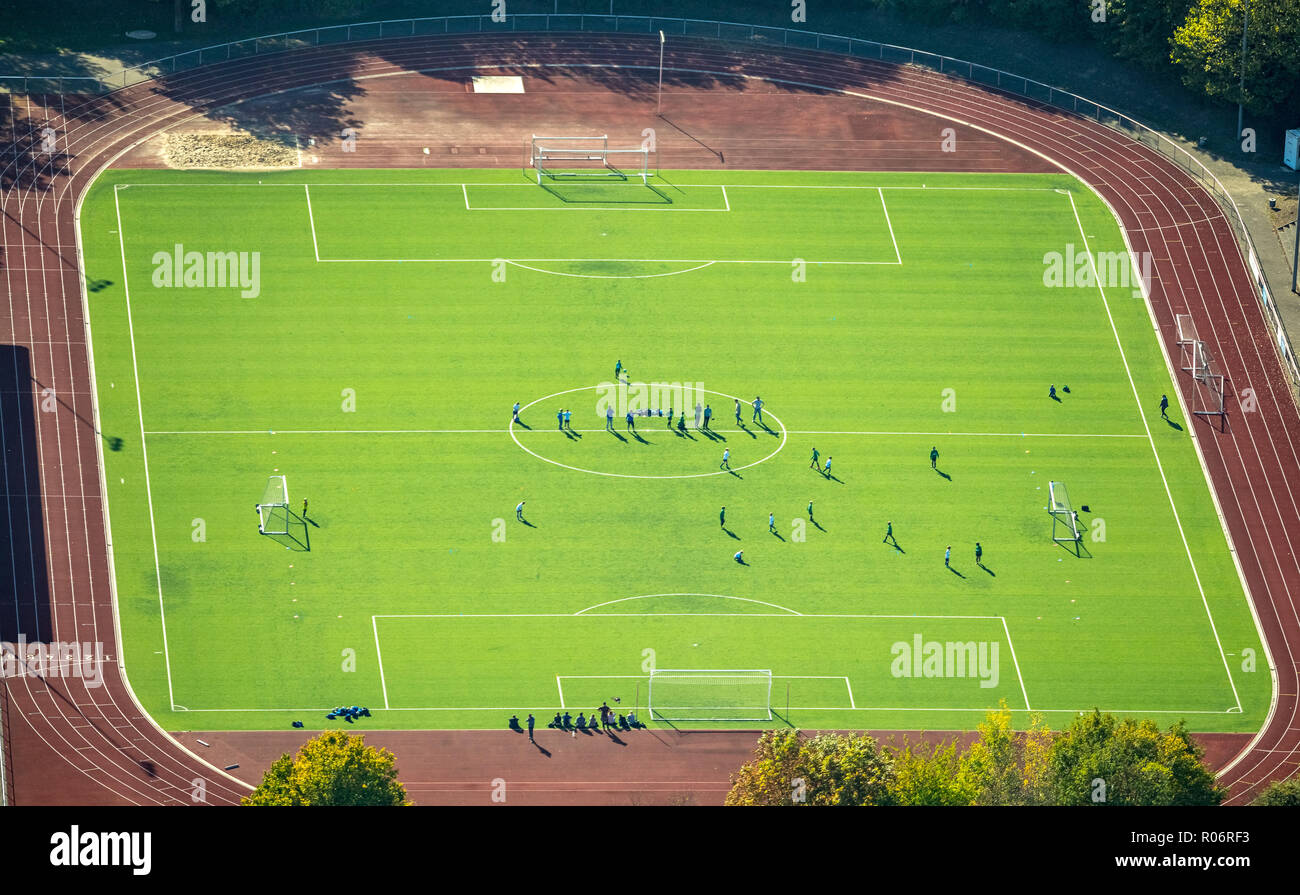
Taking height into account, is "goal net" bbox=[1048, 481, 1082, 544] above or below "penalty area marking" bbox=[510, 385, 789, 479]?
below

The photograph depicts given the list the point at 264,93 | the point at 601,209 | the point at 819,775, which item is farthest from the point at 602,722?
the point at 264,93

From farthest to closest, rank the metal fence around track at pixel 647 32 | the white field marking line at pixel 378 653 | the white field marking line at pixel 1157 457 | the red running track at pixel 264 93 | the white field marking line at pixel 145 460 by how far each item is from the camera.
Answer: the metal fence around track at pixel 647 32, the white field marking line at pixel 1157 457, the white field marking line at pixel 145 460, the white field marking line at pixel 378 653, the red running track at pixel 264 93

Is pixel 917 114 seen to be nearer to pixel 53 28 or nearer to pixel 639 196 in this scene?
pixel 639 196

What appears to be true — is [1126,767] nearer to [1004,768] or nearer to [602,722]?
[1004,768]

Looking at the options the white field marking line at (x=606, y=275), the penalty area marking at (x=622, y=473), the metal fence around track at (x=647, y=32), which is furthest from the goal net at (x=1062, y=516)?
the white field marking line at (x=606, y=275)

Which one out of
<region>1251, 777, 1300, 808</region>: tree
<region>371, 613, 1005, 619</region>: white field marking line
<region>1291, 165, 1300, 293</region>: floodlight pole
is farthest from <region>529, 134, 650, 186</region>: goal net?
<region>1251, 777, 1300, 808</region>: tree

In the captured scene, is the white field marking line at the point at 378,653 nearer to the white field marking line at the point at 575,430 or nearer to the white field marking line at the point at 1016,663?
the white field marking line at the point at 575,430

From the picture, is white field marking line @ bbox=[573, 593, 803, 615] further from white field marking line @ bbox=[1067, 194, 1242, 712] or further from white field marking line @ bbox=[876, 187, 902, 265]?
white field marking line @ bbox=[876, 187, 902, 265]
